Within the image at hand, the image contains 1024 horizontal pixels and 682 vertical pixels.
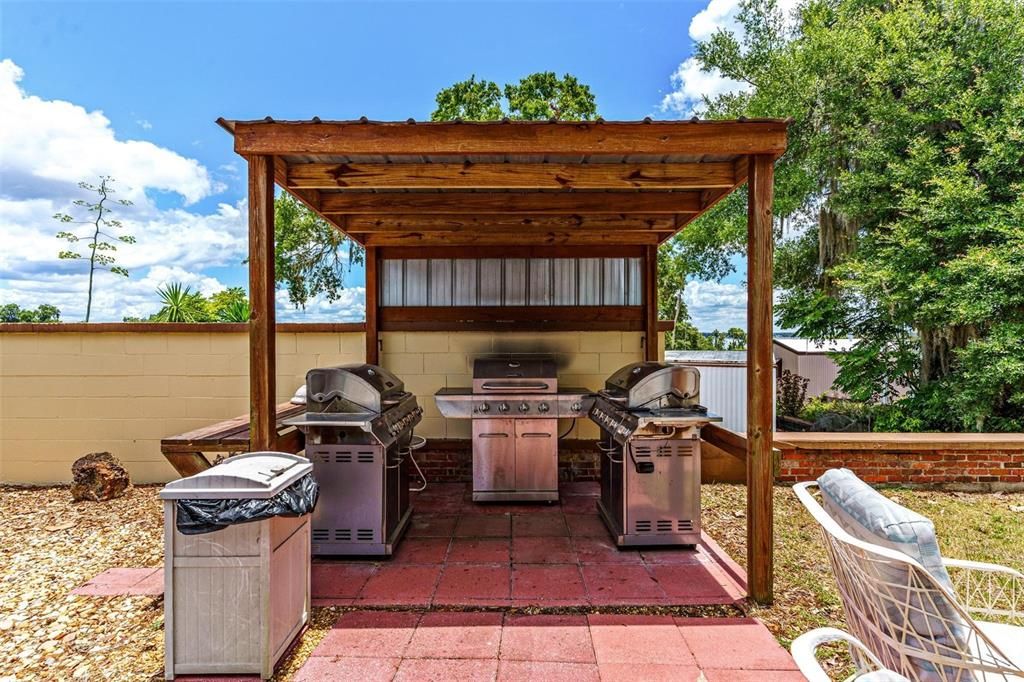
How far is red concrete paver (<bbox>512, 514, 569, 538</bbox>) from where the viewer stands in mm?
3818

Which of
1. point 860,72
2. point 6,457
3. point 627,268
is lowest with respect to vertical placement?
point 6,457

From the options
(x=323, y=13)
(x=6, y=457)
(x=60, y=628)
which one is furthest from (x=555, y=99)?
(x=60, y=628)

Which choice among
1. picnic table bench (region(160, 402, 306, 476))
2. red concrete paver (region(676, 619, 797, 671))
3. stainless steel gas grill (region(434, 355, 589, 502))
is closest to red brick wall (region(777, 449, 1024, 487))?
stainless steel gas grill (region(434, 355, 589, 502))

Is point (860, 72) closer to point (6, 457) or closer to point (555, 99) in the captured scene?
point (555, 99)

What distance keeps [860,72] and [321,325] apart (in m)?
9.17

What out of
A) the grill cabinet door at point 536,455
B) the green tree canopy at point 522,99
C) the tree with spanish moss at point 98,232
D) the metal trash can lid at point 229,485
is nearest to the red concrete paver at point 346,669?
the metal trash can lid at point 229,485

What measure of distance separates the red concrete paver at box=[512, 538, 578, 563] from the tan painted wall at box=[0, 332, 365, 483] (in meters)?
3.34

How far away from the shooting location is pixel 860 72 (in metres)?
8.01

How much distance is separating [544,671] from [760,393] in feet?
6.00

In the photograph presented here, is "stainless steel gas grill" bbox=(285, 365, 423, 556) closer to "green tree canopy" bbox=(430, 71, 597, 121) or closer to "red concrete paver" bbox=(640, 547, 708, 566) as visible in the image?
"red concrete paver" bbox=(640, 547, 708, 566)

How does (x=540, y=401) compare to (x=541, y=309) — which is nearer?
(x=540, y=401)

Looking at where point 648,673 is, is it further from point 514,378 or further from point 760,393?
point 514,378

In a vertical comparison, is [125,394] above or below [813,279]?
below

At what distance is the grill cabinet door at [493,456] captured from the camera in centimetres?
448
